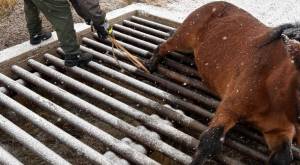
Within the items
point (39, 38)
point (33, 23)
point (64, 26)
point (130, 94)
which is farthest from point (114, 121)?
point (33, 23)

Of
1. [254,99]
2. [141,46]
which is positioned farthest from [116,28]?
[254,99]

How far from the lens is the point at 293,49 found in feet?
8.33

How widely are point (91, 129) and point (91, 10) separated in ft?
4.32

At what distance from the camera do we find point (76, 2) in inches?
163

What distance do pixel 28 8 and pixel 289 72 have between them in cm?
289

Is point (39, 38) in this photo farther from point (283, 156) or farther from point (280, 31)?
point (283, 156)

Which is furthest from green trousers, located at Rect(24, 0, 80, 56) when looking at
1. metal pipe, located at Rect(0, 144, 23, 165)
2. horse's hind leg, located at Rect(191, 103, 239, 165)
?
horse's hind leg, located at Rect(191, 103, 239, 165)

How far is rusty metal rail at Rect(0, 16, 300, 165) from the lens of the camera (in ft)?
9.90

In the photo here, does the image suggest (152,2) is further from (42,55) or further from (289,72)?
(289,72)

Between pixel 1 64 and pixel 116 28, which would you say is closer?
pixel 1 64

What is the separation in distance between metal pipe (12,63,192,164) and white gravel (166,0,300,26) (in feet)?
6.95

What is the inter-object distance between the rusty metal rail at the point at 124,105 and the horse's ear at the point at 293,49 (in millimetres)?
794

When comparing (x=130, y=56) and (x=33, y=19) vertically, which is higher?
(x=33, y=19)

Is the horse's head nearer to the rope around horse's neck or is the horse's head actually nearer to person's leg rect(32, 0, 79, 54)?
the rope around horse's neck
